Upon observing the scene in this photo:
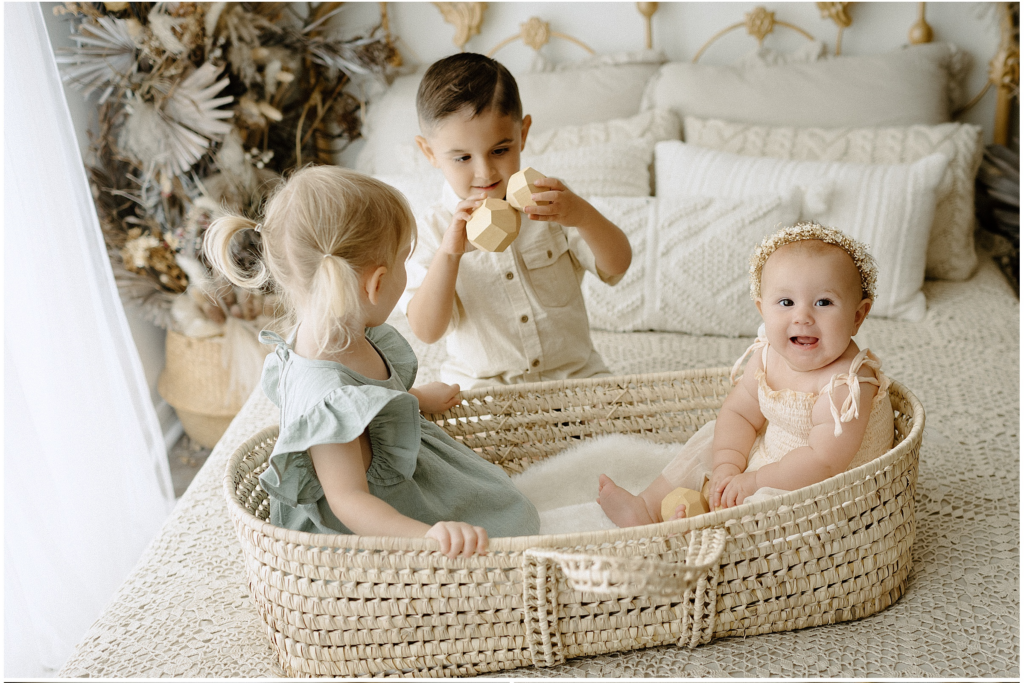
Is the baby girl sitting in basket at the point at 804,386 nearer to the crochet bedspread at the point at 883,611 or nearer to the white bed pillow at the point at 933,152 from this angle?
the crochet bedspread at the point at 883,611

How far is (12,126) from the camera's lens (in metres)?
1.41

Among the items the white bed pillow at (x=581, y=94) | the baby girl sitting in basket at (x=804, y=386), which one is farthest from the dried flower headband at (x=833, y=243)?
the white bed pillow at (x=581, y=94)

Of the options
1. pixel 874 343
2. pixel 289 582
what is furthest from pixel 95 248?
pixel 874 343

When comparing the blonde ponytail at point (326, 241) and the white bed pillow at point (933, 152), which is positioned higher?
the blonde ponytail at point (326, 241)

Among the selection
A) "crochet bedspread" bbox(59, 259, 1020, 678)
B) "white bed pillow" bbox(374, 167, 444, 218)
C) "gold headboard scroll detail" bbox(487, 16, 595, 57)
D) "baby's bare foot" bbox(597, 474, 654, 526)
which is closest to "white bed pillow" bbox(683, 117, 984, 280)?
"crochet bedspread" bbox(59, 259, 1020, 678)

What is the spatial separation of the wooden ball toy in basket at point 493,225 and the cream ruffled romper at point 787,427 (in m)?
0.45

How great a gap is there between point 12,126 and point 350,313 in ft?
2.92

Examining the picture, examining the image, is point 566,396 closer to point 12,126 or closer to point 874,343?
point 874,343

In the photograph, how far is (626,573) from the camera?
74 centimetres

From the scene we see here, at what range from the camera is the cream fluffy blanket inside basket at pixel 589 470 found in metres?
1.29

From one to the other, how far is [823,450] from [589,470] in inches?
15.5

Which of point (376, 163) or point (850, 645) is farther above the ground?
point (376, 163)

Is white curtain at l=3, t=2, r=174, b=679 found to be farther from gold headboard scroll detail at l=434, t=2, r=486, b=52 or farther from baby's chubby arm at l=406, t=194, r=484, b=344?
gold headboard scroll detail at l=434, t=2, r=486, b=52

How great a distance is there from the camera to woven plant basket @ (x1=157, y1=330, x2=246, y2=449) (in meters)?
2.14
